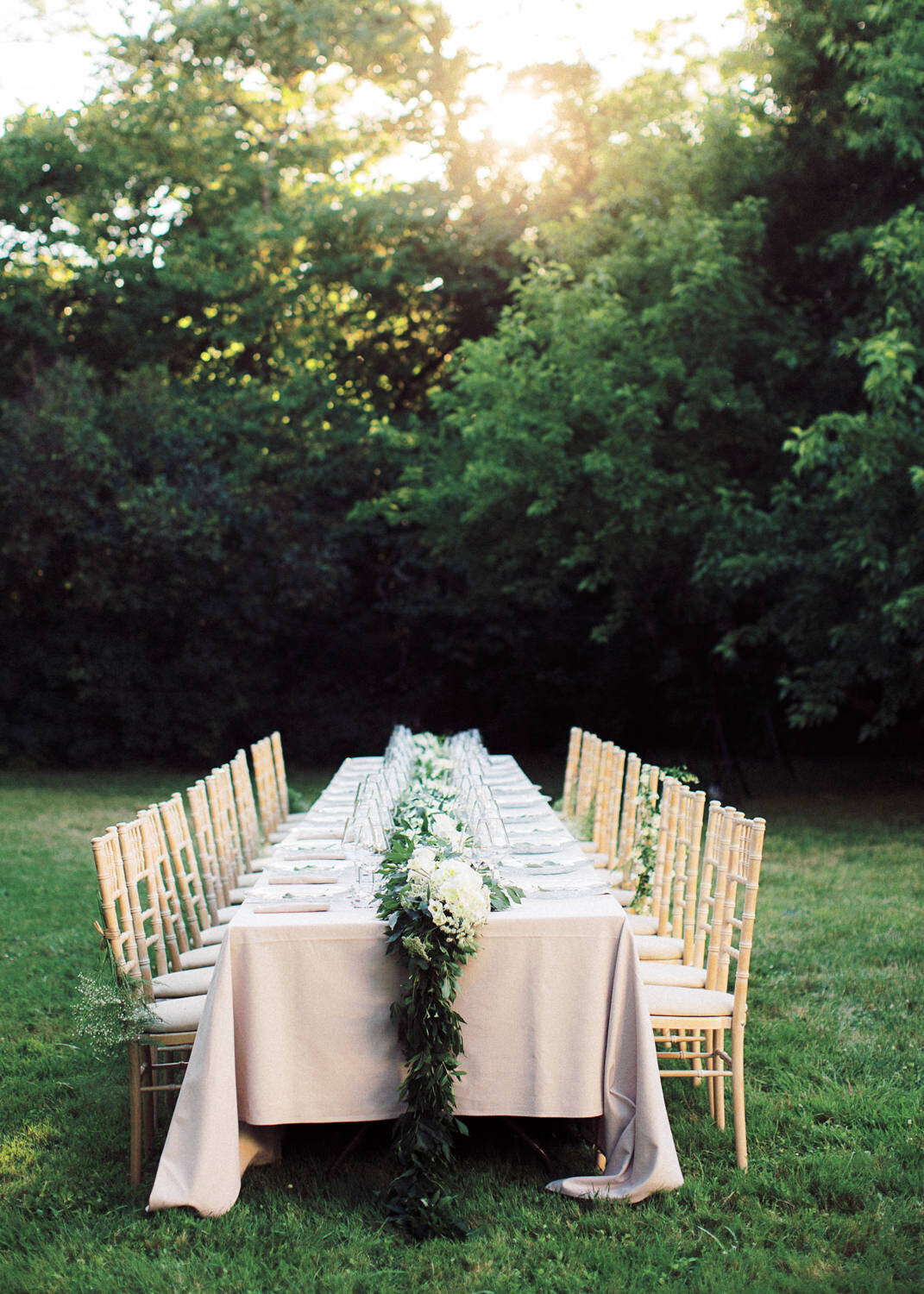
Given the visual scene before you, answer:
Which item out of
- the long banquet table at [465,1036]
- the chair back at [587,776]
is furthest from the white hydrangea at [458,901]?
the chair back at [587,776]

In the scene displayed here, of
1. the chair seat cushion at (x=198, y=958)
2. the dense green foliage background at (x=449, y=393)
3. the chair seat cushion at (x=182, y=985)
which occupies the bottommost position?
the chair seat cushion at (x=198, y=958)

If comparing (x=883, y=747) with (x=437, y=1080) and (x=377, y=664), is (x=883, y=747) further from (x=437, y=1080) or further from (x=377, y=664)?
(x=437, y=1080)

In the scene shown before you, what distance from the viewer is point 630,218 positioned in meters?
10.8

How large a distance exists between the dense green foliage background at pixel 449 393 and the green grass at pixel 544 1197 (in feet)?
14.9

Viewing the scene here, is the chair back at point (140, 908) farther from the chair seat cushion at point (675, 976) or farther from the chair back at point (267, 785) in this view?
the chair back at point (267, 785)

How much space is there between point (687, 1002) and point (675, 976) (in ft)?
0.80

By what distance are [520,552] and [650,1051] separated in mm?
8388

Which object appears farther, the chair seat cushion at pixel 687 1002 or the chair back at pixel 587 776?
the chair back at pixel 587 776

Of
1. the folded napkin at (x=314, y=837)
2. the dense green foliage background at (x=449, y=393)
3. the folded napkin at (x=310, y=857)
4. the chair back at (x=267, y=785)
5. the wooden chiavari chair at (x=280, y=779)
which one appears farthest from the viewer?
the dense green foliage background at (x=449, y=393)

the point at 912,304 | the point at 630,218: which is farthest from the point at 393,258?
the point at 912,304

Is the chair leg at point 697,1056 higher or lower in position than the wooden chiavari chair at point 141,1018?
lower

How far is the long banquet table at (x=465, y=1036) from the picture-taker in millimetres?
2984

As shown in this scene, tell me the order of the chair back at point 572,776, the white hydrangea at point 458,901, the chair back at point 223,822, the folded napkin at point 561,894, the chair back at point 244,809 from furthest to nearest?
the chair back at point 572,776 < the chair back at point 244,809 < the chair back at point 223,822 < the folded napkin at point 561,894 < the white hydrangea at point 458,901

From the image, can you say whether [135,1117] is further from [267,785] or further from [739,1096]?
[267,785]
